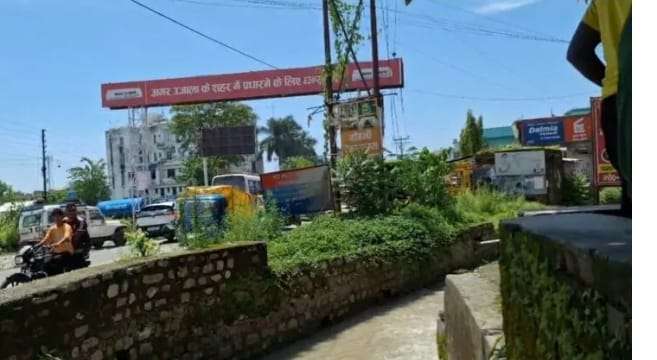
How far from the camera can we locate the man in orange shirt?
913cm

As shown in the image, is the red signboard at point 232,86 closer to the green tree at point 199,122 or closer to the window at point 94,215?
the green tree at point 199,122

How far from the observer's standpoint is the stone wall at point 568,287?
4.45 ft

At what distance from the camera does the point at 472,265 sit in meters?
13.5

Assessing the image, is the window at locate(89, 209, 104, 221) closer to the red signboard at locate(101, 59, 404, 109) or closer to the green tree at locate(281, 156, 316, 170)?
the green tree at locate(281, 156, 316, 170)

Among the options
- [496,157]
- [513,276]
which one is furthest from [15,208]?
[513,276]

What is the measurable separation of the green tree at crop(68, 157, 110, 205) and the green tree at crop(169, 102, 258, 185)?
1440 centimetres

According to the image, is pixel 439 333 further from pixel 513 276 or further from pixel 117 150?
pixel 117 150

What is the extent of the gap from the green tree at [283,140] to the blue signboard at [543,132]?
42.9 m

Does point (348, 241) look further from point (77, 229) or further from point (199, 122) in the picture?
point (199, 122)

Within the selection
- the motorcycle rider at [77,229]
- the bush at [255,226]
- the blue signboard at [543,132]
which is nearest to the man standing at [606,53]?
the bush at [255,226]

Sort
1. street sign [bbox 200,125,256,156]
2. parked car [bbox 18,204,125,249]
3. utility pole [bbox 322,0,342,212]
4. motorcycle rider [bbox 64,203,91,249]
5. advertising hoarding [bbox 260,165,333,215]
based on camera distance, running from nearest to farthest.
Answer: motorcycle rider [bbox 64,203,91,249]
advertising hoarding [bbox 260,165,333,215]
utility pole [bbox 322,0,342,212]
parked car [bbox 18,204,125,249]
street sign [bbox 200,125,256,156]

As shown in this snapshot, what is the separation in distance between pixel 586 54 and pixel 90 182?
69930 millimetres

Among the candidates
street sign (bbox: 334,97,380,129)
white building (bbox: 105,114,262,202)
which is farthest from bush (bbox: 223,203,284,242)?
white building (bbox: 105,114,262,202)

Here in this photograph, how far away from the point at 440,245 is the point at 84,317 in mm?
7994
